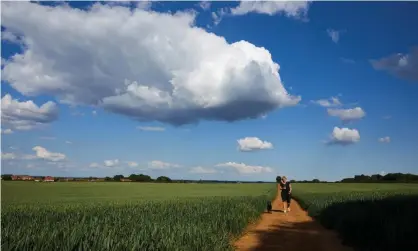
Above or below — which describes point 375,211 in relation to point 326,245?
above

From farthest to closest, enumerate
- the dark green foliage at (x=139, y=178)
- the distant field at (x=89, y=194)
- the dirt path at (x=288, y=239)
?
1. the dark green foliage at (x=139, y=178)
2. the distant field at (x=89, y=194)
3. the dirt path at (x=288, y=239)

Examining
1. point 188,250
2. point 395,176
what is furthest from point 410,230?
point 395,176

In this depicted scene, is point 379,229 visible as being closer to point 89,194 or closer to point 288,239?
point 288,239

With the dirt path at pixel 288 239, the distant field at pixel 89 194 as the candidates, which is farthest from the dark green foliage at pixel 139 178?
the dirt path at pixel 288 239

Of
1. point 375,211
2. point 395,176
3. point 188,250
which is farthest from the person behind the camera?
point 395,176

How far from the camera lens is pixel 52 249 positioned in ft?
24.6

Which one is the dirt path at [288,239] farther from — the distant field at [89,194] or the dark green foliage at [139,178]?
the dark green foliage at [139,178]

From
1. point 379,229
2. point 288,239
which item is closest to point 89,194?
point 288,239

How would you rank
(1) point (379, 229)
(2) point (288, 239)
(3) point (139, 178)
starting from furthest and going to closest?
(3) point (139, 178) → (2) point (288, 239) → (1) point (379, 229)

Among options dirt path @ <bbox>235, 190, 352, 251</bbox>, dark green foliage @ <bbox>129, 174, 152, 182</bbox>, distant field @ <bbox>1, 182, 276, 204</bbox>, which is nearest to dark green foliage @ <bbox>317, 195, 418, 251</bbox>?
dirt path @ <bbox>235, 190, 352, 251</bbox>

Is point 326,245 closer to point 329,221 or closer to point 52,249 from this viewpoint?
point 329,221

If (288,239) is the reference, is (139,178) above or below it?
above

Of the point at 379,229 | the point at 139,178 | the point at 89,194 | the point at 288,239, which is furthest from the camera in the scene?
the point at 139,178

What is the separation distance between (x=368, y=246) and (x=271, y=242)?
3.42m
